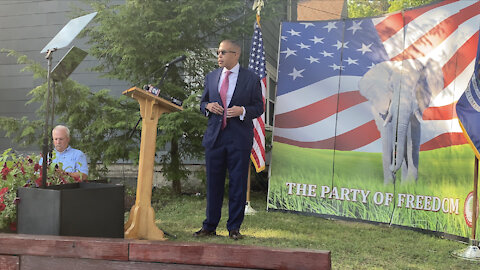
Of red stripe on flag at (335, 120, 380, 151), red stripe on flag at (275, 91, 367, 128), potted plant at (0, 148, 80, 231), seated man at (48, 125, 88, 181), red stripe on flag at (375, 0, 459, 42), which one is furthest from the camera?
red stripe on flag at (275, 91, 367, 128)

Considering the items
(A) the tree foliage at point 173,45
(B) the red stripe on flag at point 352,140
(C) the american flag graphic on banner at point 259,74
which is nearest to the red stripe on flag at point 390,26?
(B) the red stripe on flag at point 352,140

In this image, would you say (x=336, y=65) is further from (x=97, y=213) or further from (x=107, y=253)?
(x=107, y=253)

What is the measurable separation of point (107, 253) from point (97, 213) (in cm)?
111

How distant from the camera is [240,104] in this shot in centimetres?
411

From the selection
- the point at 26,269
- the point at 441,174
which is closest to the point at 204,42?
the point at 441,174

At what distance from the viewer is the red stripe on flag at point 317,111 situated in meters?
5.94

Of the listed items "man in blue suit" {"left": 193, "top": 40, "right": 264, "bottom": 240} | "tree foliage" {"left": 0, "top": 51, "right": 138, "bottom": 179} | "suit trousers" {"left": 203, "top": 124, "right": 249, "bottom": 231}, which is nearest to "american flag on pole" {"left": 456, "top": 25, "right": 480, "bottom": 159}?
"man in blue suit" {"left": 193, "top": 40, "right": 264, "bottom": 240}

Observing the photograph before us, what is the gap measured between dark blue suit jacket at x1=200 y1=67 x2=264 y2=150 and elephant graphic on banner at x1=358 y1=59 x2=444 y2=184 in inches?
79.2

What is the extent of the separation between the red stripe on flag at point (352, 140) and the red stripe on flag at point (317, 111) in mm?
296

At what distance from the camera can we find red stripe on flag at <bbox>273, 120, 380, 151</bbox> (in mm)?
5723

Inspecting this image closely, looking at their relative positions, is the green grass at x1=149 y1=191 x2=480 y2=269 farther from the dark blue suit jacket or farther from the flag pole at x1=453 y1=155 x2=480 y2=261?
the dark blue suit jacket

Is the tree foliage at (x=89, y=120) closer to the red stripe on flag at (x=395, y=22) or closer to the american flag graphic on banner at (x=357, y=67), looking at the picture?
the american flag graphic on banner at (x=357, y=67)

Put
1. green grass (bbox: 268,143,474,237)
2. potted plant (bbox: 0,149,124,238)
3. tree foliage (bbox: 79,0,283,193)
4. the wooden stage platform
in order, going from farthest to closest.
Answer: tree foliage (bbox: 79,0,283,193)
green grass (bbox: 268,143,474,237)
potted plant (bbox: 0,149,124,238)
the wooden stage platform

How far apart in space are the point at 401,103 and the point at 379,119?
36 cm
